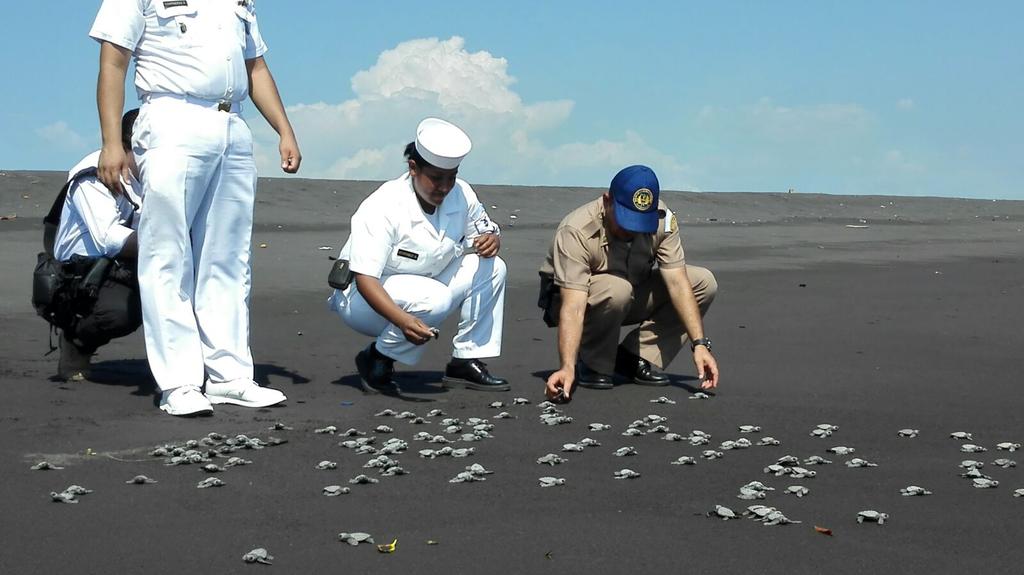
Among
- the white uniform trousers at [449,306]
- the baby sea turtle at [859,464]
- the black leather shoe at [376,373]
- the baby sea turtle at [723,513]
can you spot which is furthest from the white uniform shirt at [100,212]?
the baby sea turtle at [859,464]

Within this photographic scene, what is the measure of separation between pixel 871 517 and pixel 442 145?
8.98 feet

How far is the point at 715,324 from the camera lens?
9.23 meters

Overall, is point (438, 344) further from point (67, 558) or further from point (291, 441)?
point (67, 558)

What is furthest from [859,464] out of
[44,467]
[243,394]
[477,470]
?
[44,467]

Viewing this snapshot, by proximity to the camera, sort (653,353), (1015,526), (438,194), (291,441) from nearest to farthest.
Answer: (1015,526), (291,441), (438,194), (653,353)

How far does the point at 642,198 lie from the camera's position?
6.18 m

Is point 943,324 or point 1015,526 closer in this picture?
point 1015,526

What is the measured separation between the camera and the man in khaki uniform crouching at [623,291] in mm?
6188

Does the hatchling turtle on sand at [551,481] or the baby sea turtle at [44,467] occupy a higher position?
the hatchling turtle on sand at [551,481]

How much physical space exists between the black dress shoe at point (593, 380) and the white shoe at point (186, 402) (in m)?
1.92

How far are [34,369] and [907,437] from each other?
4.39 m

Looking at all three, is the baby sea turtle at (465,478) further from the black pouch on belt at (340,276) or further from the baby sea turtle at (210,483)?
the black pouch on belt at (340,276)

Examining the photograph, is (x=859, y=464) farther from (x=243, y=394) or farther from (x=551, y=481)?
(x=243, y=394)

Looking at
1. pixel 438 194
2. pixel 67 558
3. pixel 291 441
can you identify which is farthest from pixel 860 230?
pixel 67 558
